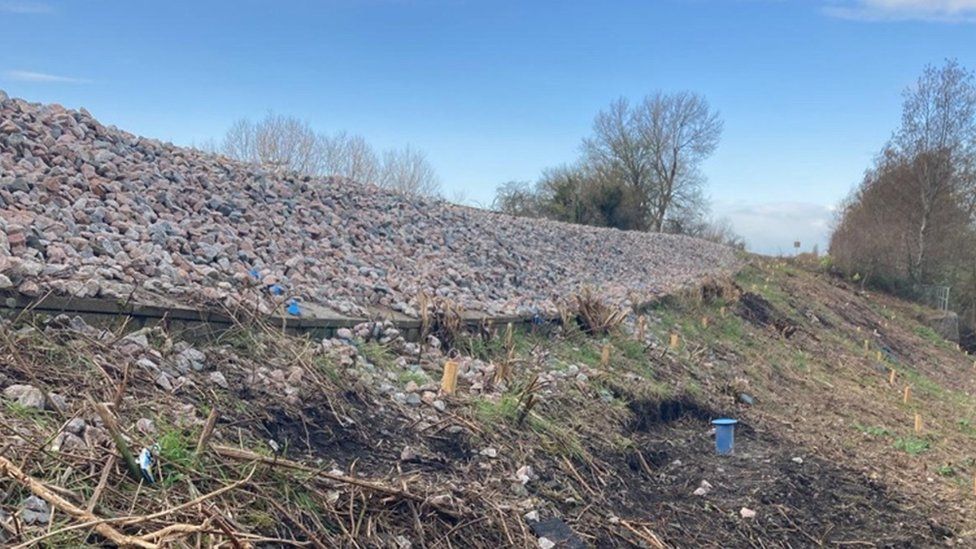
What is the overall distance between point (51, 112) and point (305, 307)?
9.01ft

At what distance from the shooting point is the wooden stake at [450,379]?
12.9ft

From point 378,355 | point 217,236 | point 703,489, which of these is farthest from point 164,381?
point 703,489

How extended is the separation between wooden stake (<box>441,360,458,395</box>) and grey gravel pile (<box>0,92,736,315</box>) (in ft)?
2.78

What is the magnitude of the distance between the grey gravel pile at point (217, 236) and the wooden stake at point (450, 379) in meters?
0.85


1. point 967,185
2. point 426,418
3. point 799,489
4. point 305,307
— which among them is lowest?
point 799,489

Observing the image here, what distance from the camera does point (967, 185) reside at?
2248 centimetres

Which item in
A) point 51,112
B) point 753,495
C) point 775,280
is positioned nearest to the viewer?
point 753,495

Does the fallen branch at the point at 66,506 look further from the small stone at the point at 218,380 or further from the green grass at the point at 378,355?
the green grass at the point at 378,355

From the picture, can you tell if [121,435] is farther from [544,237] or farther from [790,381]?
[544,237]

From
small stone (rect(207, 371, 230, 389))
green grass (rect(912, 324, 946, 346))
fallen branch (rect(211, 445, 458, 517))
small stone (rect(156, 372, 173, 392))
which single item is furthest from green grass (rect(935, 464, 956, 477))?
green grass (rect(912, 324, 946, 346))

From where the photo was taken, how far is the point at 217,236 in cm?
474

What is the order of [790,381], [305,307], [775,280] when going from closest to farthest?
[305,307], [790,381], [775,280]

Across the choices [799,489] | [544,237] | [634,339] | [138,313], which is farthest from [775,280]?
[138,313]

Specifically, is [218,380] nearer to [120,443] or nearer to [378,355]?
[120,443]
